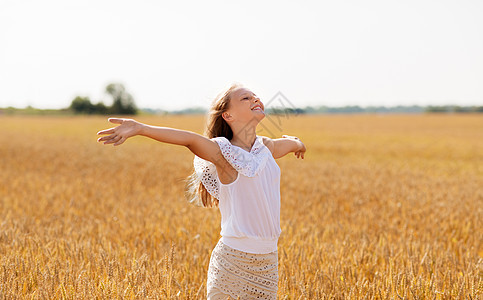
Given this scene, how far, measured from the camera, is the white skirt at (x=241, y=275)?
2303 mm

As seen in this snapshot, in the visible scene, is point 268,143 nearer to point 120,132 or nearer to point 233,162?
point 233,162

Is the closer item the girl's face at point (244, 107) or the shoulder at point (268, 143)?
the girl's face at point (244, 107)

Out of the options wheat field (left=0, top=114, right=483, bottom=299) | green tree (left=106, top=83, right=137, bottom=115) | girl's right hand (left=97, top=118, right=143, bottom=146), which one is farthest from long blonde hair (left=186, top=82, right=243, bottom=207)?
green tree (left=106, top=83, right=137, bottom=115)

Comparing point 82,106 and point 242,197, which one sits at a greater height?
point 82,106

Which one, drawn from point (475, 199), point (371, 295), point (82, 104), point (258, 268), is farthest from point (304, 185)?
point (82, 104)

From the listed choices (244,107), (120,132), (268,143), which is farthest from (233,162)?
(120,132)

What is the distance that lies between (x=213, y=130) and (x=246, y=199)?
0.48 meters

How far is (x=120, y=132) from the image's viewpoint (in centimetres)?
191

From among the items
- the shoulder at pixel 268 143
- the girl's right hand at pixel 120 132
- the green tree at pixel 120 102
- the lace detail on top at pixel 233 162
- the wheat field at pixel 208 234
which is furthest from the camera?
the green tree at pixel 120 102

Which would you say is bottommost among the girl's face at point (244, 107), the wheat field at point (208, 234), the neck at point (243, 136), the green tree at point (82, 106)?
the wheat field at point (208, 234)

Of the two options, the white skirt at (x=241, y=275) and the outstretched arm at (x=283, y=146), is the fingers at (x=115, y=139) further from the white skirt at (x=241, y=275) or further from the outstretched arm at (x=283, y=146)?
the outstretched arm at (x=283, y=146)

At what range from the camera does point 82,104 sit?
3356 inches

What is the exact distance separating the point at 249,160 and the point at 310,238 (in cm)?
223

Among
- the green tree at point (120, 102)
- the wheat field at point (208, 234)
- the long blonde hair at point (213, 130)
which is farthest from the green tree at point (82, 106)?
the long blonde hair at point (213, 130)
